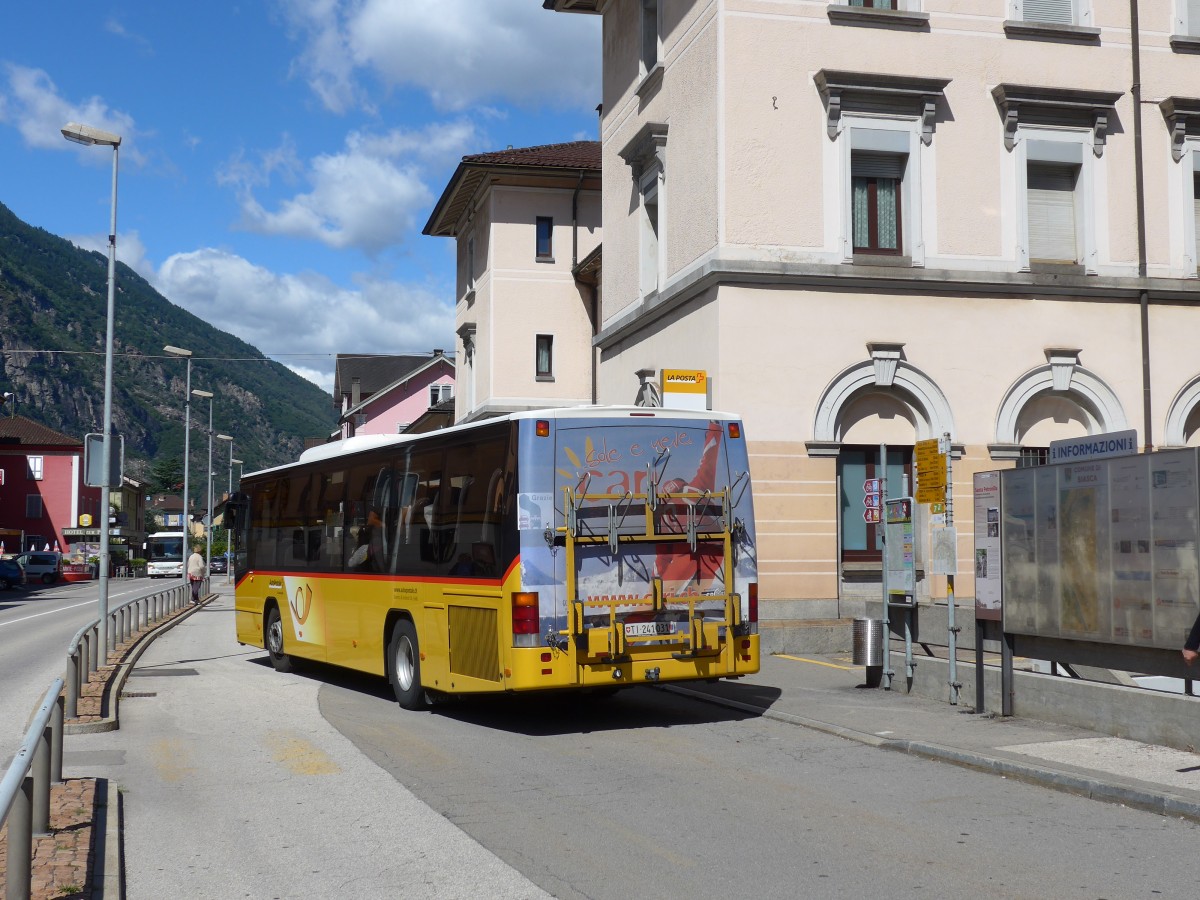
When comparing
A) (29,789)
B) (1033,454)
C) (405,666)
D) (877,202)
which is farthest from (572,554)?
(1033,454)

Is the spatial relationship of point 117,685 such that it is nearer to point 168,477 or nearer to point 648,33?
point 648,33

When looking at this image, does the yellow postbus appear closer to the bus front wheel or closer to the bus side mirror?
the bus front wheel

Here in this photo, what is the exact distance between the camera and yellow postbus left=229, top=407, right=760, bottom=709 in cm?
1200

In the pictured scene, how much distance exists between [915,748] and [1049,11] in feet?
53.7

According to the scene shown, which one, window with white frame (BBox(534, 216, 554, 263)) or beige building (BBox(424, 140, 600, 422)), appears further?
window with white frame (BBox(534, 216, 554, 263))

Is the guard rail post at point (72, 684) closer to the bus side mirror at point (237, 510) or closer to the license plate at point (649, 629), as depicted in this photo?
the license plate at point (649, 629)

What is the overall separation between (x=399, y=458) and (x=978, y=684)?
6.60 metres

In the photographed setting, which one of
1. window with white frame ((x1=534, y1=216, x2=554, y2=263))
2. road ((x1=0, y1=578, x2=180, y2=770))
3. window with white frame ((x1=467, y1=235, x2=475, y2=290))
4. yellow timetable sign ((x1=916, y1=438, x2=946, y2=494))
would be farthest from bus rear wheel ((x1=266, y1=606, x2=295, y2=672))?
window with white frame ((x1=467, y1=235, x2=475, y2=290))

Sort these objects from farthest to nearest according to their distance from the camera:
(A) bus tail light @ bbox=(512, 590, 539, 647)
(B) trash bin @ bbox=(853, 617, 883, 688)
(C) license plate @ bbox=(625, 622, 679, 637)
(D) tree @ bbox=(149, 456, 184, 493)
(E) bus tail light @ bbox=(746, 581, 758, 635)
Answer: (D) tree @ bbox=(149, 456, 184, 493), (B) trash bin @ bbox=(853, 617, 883, 688), (E) bus tail light @ bbox=(746, 581, 758, 635), (C) license plate @ bbox=(625, 622, 679, 637), (A) bus tail light @ bbox=(512, 590, 539, 647)

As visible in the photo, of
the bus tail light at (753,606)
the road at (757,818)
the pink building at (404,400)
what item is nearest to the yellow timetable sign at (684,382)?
the bus tail light at (753,606)

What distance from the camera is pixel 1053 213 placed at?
22.8m

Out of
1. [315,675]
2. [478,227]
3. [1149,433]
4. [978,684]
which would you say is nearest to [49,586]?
[478,227]

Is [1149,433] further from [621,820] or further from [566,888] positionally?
[566,888]

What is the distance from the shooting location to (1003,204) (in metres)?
22.2
